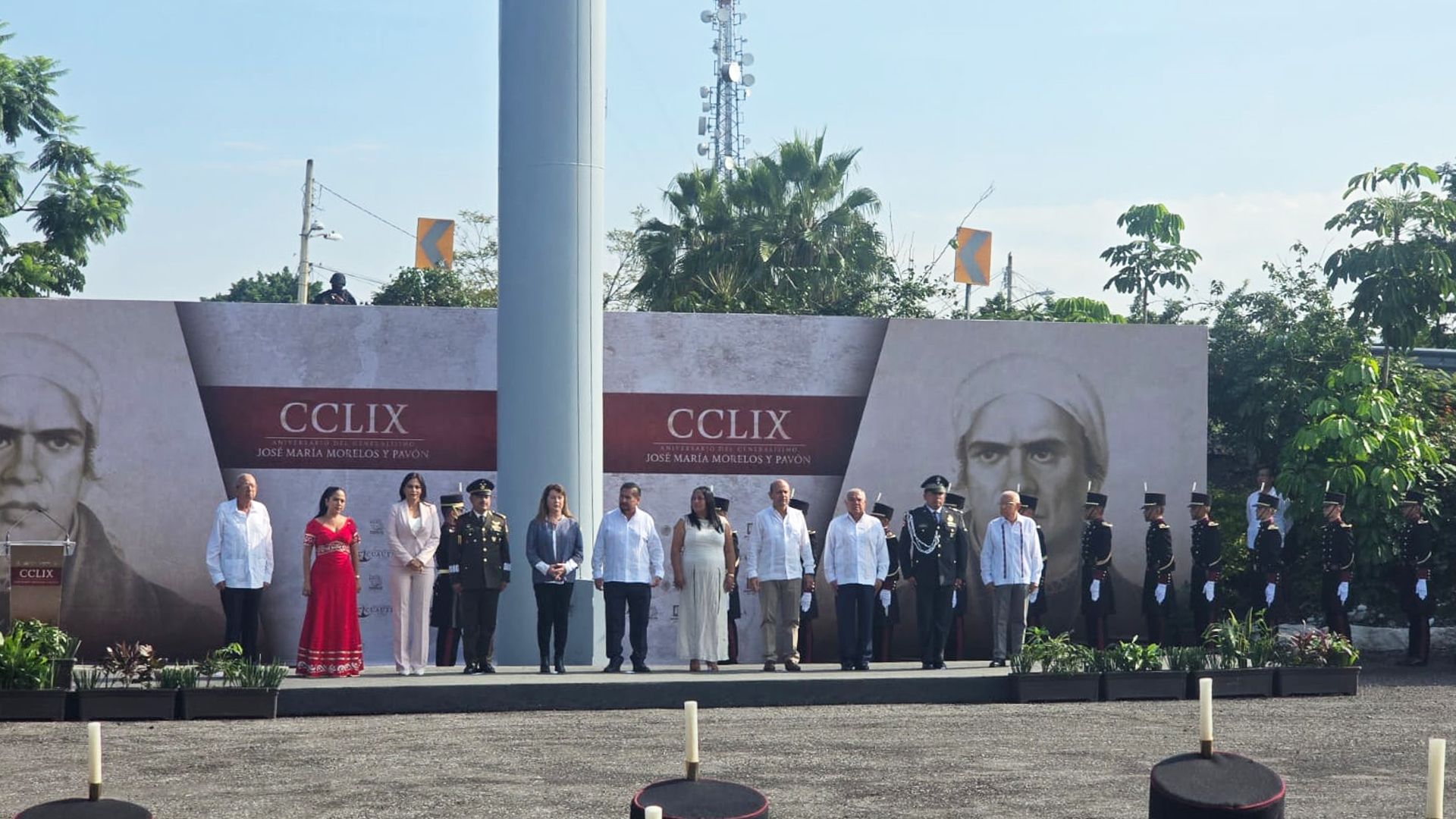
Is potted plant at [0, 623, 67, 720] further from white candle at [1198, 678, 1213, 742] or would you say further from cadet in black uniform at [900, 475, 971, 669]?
white candle at [1198, 678, 1213, 742]

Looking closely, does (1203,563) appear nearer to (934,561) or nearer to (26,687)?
(934,561)

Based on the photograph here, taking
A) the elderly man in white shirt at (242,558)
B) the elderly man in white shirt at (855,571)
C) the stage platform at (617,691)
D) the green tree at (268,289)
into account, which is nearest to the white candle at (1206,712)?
the stage platform at (617,691)

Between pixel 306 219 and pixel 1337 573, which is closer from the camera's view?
pixel 1337 573

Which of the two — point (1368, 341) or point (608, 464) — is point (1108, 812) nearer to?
point (608, 464)

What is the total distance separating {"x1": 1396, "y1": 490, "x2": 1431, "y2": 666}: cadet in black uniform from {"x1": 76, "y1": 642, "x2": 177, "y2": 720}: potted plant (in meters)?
10.2

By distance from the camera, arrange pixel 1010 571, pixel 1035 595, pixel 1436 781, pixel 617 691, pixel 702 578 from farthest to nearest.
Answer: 1. pixel 1035 595
2. pixel 1010 571
3. pixel 702 578
4. pixel 617 691
5. pixel 1436 781

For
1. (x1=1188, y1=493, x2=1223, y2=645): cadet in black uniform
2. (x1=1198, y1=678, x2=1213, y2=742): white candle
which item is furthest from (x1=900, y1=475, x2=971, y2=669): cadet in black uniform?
(x1=1198, y1=678, x2=1213, y2=742): white candle

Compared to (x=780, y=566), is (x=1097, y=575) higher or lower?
lower

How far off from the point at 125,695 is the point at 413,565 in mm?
2505

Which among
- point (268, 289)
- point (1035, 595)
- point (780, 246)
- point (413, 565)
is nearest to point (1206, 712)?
point (413, 565)

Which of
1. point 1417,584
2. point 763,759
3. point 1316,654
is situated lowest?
point 763,759

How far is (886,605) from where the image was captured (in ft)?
49.0

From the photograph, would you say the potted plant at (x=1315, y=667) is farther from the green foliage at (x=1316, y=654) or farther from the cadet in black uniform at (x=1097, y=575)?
the cadet in black uniform at (x=1097, y=575)

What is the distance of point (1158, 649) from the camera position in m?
12.0
